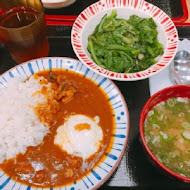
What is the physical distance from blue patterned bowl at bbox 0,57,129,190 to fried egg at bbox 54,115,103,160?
0.13 meters

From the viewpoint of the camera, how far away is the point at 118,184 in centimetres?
178

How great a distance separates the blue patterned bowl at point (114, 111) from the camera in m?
1.68

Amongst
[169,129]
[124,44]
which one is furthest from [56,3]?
[169,129]

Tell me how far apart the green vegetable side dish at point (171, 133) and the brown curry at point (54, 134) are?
12.5 inches

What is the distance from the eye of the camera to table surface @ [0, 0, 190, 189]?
177 centimetres

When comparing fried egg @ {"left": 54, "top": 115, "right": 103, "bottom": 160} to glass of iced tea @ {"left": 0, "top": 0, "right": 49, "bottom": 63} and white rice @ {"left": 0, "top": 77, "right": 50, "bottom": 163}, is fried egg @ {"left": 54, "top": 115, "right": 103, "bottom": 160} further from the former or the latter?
glass of iced tea @ {"left": 0, "top": 0, "right": 49, "bottom": 63}

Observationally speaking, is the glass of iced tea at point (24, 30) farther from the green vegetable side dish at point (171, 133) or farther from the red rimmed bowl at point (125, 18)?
the green vegetable side dish at point (171, 133)

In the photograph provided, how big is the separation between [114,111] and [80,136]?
324mm

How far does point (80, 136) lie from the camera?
6.23 ft

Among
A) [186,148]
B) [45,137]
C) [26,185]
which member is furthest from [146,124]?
[26,185]

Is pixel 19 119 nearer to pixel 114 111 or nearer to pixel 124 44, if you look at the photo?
pixel 114 111

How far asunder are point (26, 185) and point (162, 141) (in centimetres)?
95

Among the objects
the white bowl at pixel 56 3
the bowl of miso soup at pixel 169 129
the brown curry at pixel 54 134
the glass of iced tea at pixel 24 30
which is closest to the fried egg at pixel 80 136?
the brown curry at pixel 54 134

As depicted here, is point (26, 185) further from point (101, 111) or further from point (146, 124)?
point (146, 124)
